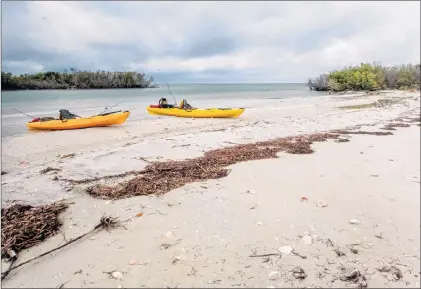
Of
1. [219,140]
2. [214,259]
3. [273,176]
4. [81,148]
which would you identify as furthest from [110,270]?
[81,148]

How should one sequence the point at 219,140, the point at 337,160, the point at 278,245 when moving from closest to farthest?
the point at 278,245, the point at 337,160, the point at 219,140

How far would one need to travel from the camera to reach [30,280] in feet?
12.1

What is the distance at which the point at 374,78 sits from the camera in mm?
66500

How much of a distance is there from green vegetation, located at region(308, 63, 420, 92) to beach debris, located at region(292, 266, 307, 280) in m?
70.6

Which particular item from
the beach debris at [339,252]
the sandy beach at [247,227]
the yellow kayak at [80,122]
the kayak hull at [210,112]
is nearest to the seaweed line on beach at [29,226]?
the sandy beach at [247,227]

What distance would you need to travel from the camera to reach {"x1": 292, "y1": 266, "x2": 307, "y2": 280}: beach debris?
3.69 m

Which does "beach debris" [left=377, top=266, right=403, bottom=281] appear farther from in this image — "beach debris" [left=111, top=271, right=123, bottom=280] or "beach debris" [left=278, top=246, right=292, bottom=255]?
"beach debris" [left=111, top=271, right=123, bottom=280]

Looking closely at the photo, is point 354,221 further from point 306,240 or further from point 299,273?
point 299,273

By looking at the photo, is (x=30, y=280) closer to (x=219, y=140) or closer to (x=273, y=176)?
(x=273, y=176)

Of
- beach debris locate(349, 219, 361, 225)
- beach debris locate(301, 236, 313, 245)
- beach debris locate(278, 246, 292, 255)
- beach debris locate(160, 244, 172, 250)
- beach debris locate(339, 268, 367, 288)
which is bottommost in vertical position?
beach debris locate(339, 268, 367, 288)

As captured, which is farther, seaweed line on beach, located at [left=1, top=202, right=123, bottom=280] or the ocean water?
the ocean water

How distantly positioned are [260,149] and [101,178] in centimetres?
498

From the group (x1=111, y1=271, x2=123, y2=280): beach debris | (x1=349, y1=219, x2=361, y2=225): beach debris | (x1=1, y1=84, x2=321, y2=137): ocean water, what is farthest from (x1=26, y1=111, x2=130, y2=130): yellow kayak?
(x1=349, y1=219, x2=361, y2=225): beach debris

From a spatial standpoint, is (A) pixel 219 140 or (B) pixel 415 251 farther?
(A) pixel 219 140
